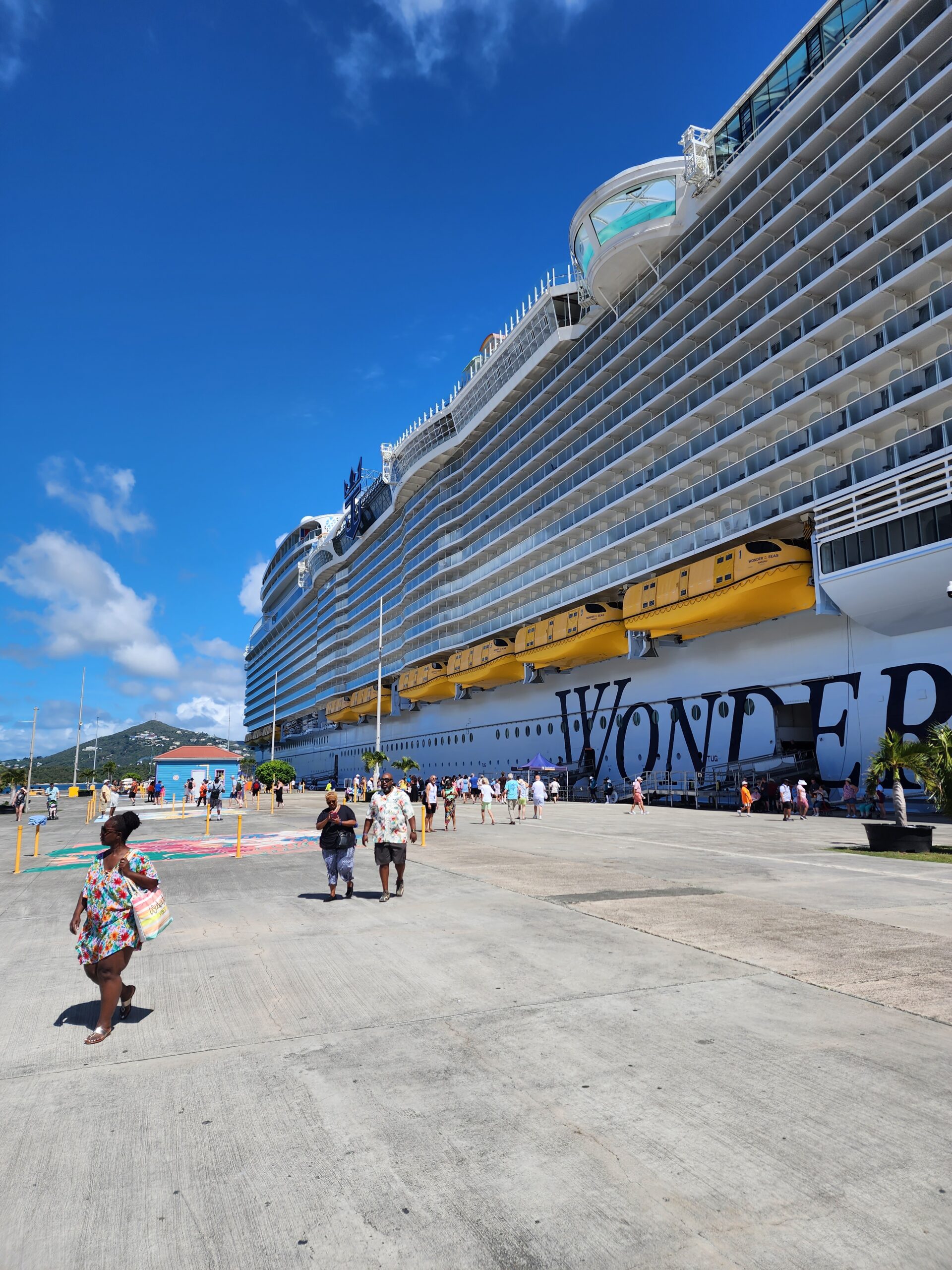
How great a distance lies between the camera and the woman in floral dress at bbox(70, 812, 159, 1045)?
16.5ft

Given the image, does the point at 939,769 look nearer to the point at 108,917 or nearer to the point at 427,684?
the point at 108,917

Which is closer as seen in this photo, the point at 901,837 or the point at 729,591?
the point at 901,837

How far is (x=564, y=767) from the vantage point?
41.7 m

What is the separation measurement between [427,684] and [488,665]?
444 inches

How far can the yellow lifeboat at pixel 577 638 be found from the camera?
37.5 m

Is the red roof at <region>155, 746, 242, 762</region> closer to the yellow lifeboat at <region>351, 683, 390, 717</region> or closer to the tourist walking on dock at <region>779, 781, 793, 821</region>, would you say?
the yellow lifeboat at <region>351, 683, 390, 717</region>

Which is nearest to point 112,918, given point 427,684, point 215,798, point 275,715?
point 215,798

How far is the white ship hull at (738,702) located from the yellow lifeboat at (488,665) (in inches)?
64.0

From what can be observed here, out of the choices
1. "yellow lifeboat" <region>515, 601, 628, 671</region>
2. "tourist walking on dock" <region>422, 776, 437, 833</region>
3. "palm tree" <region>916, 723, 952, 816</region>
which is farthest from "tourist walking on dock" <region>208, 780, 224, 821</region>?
"palm tree" <region>916, 723, 952, 816</region>

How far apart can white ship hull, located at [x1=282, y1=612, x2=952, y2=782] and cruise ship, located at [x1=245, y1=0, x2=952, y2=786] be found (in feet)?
0.37

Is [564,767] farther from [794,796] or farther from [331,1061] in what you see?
[331,1061]

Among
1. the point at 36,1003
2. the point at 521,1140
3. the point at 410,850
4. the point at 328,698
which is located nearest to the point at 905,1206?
the point at 521,1140

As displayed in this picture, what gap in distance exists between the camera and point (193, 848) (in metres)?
17.8

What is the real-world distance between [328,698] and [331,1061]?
296ft
